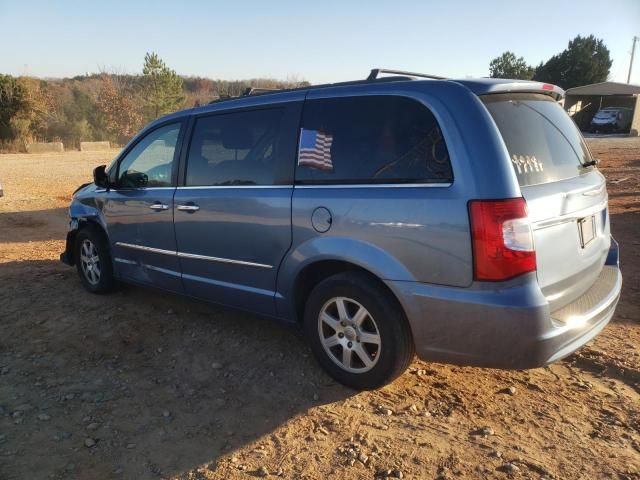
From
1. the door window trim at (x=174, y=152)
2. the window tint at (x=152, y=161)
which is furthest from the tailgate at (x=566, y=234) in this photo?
the window tint at (x=152, y=161)

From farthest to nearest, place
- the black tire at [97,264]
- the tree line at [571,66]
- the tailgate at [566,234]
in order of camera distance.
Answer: the tree line at [571,66] → the black tire at [97,264] → the tailgate at [566,234]

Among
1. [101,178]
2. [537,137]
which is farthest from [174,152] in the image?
[537,137]

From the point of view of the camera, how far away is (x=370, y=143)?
3.04 m

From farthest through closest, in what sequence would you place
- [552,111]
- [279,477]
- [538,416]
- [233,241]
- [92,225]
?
[92,225], [233,241], [552,111], [538,416], [279,477]

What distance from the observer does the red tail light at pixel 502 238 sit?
254cm

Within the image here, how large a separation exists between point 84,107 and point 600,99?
44740mm

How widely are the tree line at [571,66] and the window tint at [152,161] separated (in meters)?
50.1

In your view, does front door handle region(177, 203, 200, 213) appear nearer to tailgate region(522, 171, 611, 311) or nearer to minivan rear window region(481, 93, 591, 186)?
minivan rear window region(481, 93, 591, 186)

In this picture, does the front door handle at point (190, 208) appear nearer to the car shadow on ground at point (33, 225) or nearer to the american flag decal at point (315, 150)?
the american flag decal at point (315, 150)

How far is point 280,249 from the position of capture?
3.41 metres

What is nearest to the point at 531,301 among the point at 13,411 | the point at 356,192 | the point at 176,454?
the point at 356,192

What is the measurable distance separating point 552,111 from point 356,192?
1380 millimetres

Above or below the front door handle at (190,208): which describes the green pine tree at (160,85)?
above

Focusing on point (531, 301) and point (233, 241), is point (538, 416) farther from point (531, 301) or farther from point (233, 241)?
point (233, 241)
